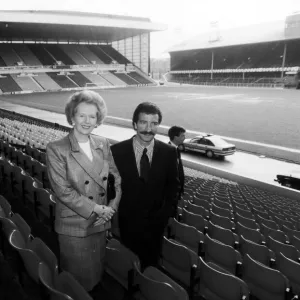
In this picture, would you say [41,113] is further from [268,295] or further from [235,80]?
[235,80]

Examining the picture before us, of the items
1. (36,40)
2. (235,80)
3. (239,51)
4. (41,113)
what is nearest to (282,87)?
(235,80)

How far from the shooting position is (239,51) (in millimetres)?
70312

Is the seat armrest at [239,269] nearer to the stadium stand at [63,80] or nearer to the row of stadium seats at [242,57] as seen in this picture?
the stadium stand at [63,80]

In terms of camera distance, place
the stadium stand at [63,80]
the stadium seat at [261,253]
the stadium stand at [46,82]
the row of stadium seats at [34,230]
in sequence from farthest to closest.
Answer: the stadium stand at [63,80] < the stadium stand at [46,82] < the stadium seat at [261,253] < the row of stadium seats at [34,230]

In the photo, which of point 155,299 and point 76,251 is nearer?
point 155,299

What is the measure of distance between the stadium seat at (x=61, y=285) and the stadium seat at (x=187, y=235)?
176 centimetres

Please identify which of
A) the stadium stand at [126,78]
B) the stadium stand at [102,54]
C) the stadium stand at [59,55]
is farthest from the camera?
the stadium stand at [102,54]

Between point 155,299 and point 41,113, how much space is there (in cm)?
2655

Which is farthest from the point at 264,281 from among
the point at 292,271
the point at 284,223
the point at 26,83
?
the point at 26,83

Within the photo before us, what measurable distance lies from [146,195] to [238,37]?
76032 millimetres

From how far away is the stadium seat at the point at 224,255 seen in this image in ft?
10.6

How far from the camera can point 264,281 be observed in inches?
114

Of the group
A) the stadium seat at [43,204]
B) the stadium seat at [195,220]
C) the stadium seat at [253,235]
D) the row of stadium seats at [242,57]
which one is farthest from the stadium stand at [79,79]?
the stadium seat at [253,235]

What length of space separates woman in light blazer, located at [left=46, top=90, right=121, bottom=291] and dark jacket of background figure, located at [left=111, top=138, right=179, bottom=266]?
176 millimetres
